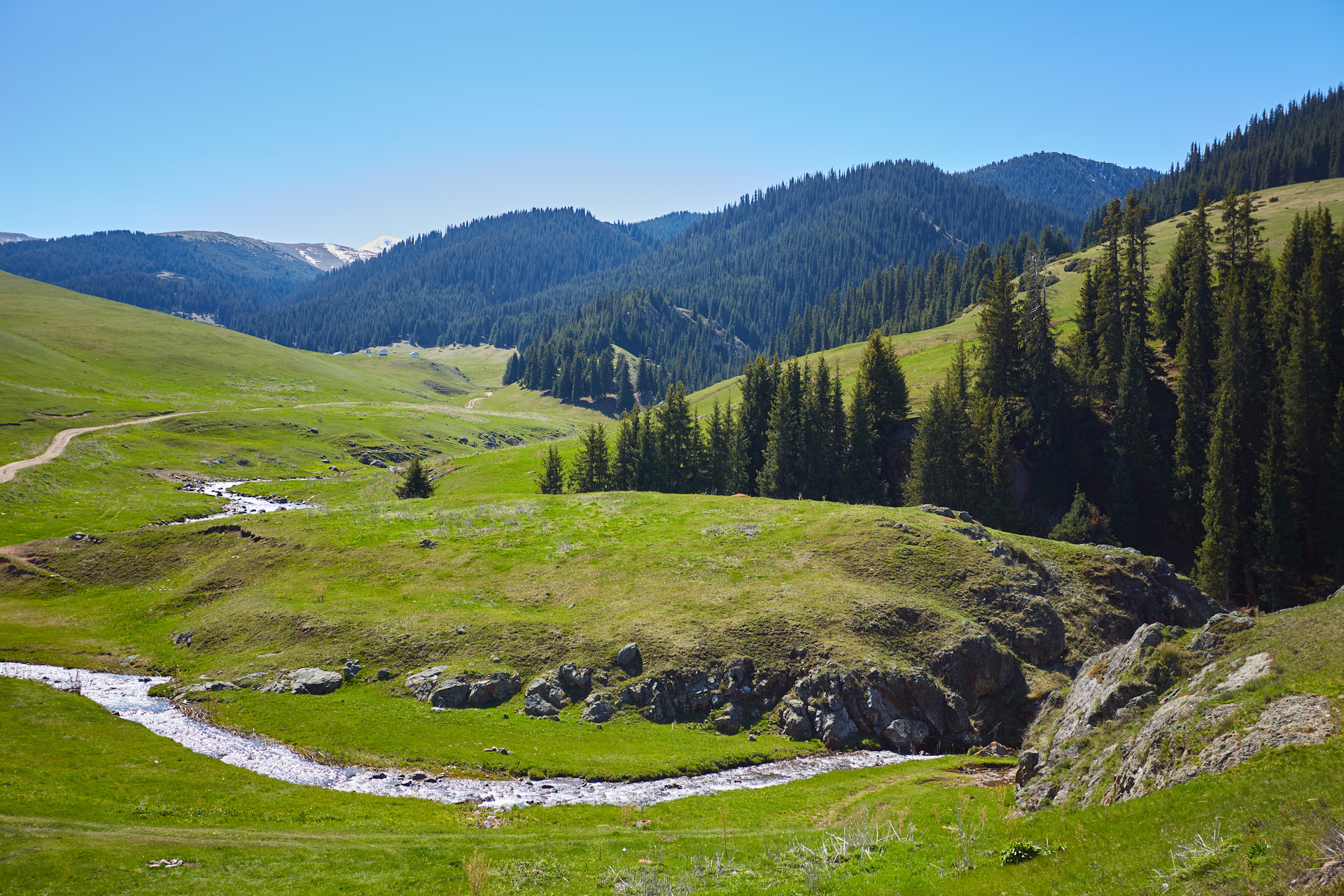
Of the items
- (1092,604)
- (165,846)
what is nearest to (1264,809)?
(165,846)

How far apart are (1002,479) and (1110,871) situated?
74.7 meters

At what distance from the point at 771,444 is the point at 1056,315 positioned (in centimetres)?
8096

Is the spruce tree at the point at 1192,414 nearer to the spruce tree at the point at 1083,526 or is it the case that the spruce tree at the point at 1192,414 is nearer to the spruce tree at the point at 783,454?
the spruce tree at the point at 1083,526

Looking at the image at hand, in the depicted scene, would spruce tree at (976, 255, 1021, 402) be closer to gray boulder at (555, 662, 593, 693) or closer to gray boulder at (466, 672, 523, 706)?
Answer: gray boulder at (555, 662, 593, 693)

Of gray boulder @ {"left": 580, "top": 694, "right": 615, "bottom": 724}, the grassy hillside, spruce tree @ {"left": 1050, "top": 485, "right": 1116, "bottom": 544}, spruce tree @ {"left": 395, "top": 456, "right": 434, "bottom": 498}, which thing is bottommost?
gray boulder @ {"left": 580, "top": 694, "right": 615, "bottom": 724}

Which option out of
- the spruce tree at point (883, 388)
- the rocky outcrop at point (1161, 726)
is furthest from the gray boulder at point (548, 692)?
the spruce tree at point (883, 388)

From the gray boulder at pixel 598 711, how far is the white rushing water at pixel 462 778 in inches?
272

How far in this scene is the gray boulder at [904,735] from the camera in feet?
146

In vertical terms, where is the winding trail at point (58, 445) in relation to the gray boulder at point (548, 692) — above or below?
above

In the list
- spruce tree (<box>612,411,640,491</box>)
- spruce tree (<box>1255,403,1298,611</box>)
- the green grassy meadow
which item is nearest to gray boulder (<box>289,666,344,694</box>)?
the green grassy meadow

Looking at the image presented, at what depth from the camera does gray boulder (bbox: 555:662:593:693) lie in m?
47.6

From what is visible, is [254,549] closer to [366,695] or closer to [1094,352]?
[366,695]

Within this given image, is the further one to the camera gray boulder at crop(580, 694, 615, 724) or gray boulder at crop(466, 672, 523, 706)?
gray boulder at crop(466, 672, 523, 706)

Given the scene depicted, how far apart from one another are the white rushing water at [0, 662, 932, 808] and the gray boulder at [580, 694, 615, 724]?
6911 millimetres
